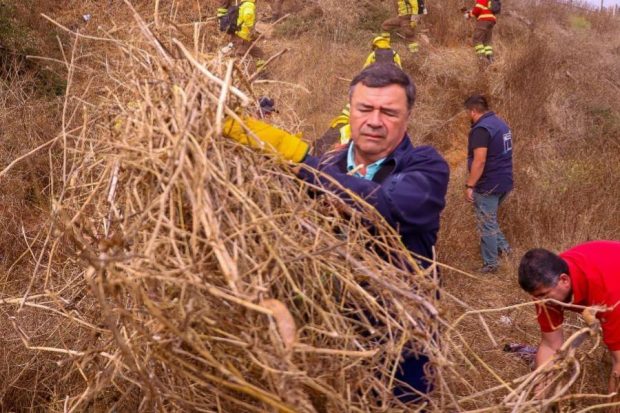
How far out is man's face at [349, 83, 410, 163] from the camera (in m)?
2.19

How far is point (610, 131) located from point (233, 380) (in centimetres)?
882

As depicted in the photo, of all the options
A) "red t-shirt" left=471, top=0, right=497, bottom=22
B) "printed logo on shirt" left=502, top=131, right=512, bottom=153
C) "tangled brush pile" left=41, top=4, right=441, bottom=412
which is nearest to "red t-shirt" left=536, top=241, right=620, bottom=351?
"tangled brush pile" left=41, top=4, right=441, bottom=412

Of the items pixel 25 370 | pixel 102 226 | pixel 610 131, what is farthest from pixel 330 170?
pixel 610 131

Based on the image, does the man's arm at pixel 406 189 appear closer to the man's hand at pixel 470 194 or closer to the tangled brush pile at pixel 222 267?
the tangled brush pile at pixel 222 267

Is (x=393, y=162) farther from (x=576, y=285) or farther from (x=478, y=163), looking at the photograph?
(x=478, y=163)

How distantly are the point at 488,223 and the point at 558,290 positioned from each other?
2.66 metres

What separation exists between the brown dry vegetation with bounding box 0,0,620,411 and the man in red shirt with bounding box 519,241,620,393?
0.18 metres

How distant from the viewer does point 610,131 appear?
9.04 meters

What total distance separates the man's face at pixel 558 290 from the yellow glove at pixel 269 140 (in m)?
1.76

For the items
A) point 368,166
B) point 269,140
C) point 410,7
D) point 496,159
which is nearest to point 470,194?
point 496,159

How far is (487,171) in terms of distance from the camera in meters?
5.73

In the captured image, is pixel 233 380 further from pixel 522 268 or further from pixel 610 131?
pixel 610 131

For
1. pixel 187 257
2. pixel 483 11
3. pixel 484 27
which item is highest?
pixel 187 257

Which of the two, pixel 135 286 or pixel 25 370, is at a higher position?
pixel 135 286
